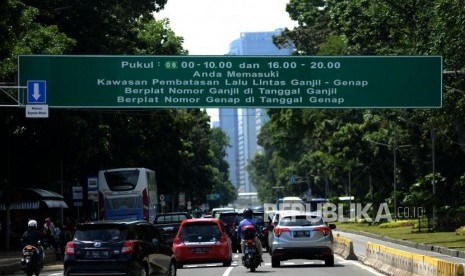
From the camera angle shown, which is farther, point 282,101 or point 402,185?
point 402,185

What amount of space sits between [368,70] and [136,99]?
7.67 meters

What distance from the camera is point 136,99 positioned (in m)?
33.8

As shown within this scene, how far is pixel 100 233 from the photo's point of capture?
22016mm

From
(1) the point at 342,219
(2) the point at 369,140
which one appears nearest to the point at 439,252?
(2) the point at 369,140

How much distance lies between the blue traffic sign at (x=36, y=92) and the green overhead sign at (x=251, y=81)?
65cm

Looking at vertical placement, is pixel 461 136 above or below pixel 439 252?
above

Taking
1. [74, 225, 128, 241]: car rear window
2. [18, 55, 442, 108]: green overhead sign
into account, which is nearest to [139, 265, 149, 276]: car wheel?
[74, 225, 128, 241]: car rear window

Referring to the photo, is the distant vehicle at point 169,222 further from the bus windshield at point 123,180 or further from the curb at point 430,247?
the curb at point 430,247

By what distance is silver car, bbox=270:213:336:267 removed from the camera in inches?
1168

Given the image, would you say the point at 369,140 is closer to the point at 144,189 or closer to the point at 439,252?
the point at 144,189

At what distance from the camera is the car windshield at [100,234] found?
21.8 m

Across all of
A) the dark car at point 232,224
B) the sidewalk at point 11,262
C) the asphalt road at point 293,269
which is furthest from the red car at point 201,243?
the dark car at point 232,224

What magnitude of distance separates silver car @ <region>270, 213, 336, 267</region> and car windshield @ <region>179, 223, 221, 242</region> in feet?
6.41

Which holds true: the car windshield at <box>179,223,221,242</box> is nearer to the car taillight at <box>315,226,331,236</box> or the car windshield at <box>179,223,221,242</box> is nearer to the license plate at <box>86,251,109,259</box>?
the car taillight at <box>315,226,331,236</box>
